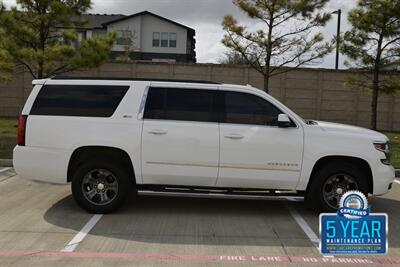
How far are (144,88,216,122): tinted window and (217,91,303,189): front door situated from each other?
351mm

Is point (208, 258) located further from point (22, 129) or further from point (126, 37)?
point (126, 37)

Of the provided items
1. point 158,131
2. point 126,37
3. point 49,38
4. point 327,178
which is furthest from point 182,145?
point 126,37

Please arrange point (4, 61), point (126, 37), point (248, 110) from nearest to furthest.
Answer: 1. point (248, 110)
2. point (4, 61)
3. point (126, 37)

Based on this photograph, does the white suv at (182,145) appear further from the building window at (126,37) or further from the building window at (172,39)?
the building window at (172,39)

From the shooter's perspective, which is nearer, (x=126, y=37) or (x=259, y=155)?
(x=259, y=155)

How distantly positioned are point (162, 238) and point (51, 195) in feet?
9.81

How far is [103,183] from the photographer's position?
23.1 ft

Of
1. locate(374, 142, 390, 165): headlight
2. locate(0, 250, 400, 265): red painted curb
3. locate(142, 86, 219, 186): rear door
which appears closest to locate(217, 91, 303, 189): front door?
locate(142, 86, 219, 186): rear door

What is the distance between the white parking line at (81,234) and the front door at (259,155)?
5.71 feet

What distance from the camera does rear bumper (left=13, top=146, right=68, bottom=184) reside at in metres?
6.96

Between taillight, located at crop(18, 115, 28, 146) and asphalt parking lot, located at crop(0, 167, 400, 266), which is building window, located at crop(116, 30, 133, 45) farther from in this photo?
taillight, located at crop(18, 115, 28, 146)

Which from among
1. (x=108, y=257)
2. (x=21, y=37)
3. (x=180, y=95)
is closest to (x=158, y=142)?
(x=180, y=95)

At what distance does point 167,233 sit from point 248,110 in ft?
6.79

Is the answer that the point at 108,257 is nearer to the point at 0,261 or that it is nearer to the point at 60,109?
the point at 0,261
